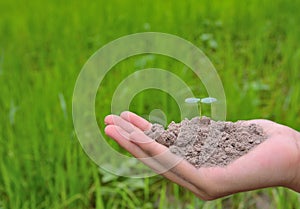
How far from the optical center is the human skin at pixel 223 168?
1121 mm

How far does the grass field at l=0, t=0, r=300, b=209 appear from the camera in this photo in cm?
165

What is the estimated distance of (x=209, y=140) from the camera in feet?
4.17

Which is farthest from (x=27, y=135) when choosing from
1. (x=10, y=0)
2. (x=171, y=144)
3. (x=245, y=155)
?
(x=10, y=0)

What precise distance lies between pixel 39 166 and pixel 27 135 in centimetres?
17

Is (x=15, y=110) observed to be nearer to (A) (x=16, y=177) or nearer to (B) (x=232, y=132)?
(A) (x=16, y=177)

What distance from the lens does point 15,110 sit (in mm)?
1952

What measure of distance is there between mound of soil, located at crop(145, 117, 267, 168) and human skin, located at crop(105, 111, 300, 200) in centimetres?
3

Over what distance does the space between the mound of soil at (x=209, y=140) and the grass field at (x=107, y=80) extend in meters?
0.33

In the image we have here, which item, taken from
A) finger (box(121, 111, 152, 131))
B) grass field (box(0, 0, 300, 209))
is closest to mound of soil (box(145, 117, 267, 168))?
finger (box(121, 111, 152, 131))

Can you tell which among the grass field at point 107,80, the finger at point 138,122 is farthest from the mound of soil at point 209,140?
the grass field at point 107,80

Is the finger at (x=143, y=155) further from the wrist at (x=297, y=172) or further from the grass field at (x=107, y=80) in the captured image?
the grass field at (x=107, y=80)

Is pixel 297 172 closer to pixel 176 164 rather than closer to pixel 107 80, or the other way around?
pixel 176 164

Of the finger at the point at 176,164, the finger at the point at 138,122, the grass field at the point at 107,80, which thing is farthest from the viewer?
the grass field at the point at 107,80

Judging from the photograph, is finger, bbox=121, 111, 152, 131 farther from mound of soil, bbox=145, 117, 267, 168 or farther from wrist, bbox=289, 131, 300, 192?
wrist, bbox=289, 131, 300, 192
